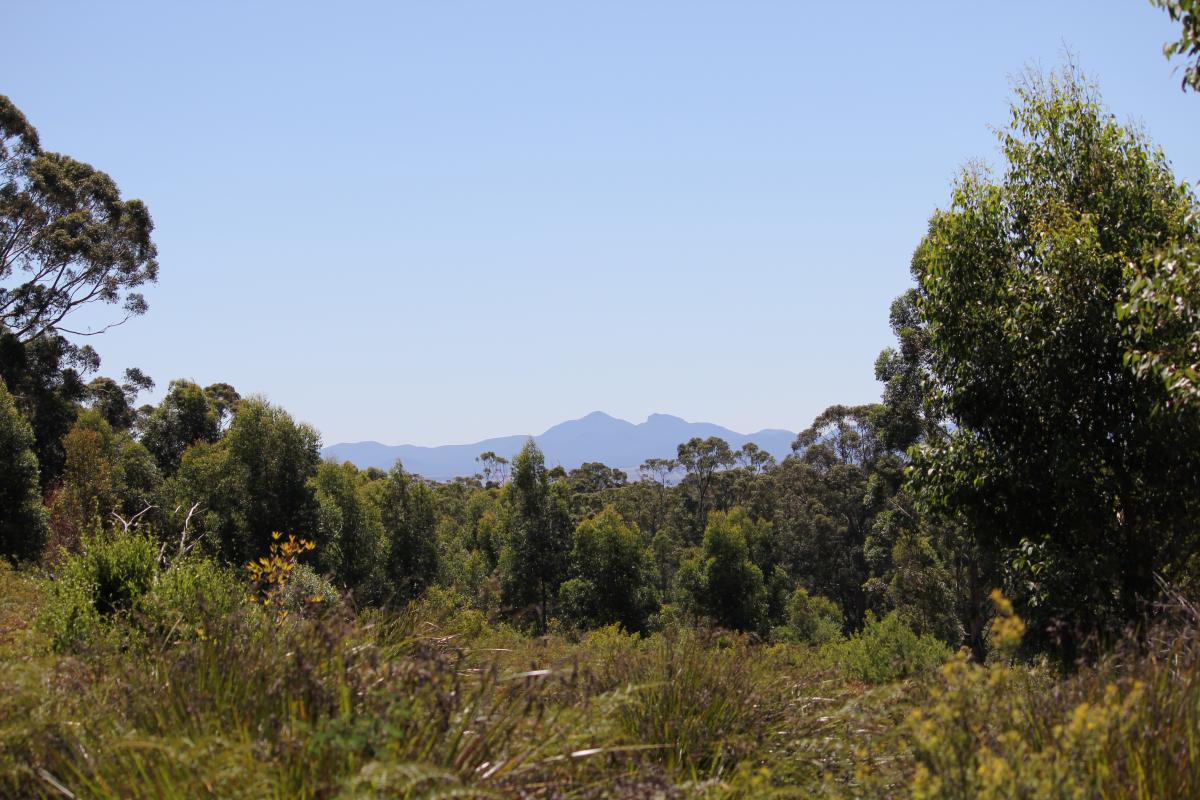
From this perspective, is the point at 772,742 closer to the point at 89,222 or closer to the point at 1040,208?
the point at 1040,208

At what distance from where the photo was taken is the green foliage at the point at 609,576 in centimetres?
3562

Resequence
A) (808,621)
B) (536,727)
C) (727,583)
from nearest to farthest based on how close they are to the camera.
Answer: (536,727) < (727,583) < (808,621)

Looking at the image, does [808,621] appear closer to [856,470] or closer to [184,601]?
[856,470]

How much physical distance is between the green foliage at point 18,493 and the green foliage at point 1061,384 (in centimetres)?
2443

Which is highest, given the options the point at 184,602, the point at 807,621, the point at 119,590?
the point at 184,602

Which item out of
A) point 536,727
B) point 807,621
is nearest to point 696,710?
point 536,727

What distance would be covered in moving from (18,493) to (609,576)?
22.4m

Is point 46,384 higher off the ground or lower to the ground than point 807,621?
higher

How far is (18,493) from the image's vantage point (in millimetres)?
22719

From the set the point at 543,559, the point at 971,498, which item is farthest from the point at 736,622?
the point at 971,498

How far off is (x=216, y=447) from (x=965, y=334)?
3081cm

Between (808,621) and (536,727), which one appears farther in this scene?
(808,621)

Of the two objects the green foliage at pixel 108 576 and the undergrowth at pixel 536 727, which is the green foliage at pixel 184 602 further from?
the green foliage at pixel 108 576

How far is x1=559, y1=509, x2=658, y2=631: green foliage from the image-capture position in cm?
3562
